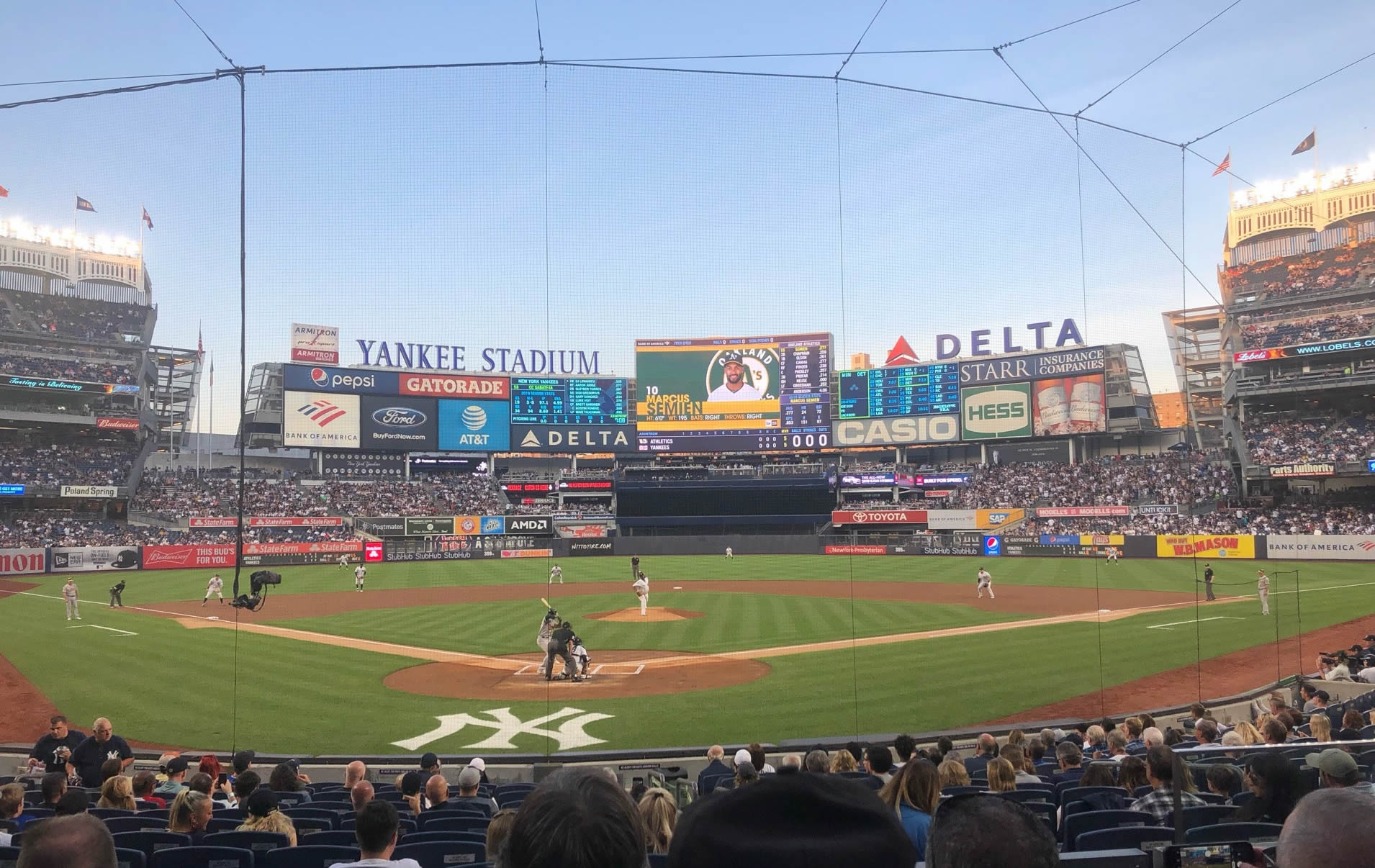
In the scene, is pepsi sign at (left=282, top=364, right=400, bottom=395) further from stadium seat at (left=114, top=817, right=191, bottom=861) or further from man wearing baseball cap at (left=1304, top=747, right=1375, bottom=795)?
man wearing baseball cap at (left=1304, top=747, right=1375, bottom=795)

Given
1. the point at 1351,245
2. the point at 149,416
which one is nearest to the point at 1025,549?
the point at 1351,245

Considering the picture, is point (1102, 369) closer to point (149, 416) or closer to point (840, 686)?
point (840, 686)

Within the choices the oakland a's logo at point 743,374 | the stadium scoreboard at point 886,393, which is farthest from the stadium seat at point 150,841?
the stadium scoreboard at point 886,393

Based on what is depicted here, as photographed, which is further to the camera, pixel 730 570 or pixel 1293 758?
pixel 730 570

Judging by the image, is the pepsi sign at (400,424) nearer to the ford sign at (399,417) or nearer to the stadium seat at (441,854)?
the ford sign at (399,417)

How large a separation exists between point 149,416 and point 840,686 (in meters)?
58.3

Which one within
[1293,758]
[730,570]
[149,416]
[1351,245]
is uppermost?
[1351,245]

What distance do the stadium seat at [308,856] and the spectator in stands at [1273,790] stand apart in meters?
5.52

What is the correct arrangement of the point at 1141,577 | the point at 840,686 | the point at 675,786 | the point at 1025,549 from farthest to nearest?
the point at 1025,549
the point at 1141,577
the point at 840,686
the point at 675,786

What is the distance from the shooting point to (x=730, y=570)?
1791 inches

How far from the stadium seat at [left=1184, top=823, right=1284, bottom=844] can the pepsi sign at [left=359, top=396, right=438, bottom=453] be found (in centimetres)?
6917

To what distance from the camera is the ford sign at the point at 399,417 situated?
68.2m

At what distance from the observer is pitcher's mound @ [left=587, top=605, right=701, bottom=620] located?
28.2 m

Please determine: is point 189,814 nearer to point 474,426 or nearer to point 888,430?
point 888,430
